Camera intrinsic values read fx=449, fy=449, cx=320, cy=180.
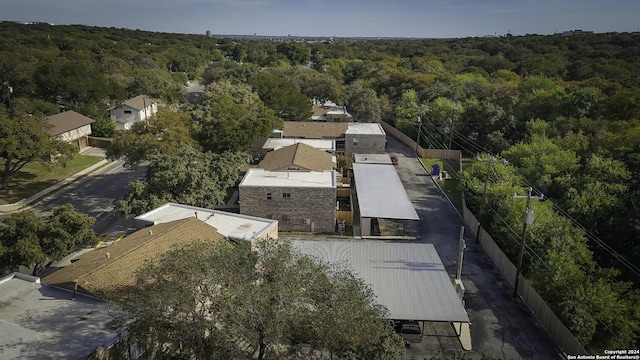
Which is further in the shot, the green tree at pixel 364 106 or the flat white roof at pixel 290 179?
the green tree at pixel 364 106

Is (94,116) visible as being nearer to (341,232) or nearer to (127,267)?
(341,232)

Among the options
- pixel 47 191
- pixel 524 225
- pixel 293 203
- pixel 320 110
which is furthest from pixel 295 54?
pixel 524 225

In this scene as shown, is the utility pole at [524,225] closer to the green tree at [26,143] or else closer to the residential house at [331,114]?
the green tree at [26,143]

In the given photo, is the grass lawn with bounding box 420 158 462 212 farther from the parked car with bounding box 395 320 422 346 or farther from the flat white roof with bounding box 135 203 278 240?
the parked car with bounding box 395 320 422 346

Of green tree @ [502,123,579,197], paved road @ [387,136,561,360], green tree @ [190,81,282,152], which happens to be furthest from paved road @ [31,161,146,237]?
green tree @ [502,123,579,197]

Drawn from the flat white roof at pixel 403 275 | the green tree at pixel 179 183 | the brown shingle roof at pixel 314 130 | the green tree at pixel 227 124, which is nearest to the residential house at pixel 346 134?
the brown shingle roof at pixel 314 130

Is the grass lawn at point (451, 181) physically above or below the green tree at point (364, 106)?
below
